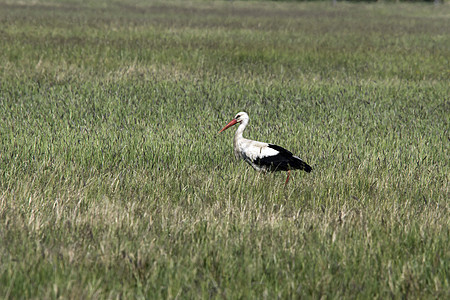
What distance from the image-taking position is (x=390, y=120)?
747 cm

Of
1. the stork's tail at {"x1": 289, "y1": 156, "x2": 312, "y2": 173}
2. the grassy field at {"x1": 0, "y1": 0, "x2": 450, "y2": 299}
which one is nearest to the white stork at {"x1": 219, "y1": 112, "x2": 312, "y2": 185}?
the stork's tail at {"x1": 289, "y1": 156, "x2": 312, "y2": 173}

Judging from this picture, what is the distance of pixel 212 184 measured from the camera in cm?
462

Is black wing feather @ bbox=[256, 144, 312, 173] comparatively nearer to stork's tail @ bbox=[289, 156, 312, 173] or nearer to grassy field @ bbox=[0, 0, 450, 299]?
stork's tail @ bbox=[289, 156, 312, 173]

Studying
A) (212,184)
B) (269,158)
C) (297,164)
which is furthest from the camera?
(269,158)

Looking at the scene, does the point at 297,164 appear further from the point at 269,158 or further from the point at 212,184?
the point at 212,184

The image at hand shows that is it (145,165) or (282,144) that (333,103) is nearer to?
(282,144)

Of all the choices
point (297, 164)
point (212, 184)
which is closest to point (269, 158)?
point (297, 164)

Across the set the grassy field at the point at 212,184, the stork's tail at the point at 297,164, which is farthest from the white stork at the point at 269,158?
the grassy field at the point at 212,184

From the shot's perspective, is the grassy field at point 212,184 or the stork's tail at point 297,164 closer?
the grassy field at point 212,184

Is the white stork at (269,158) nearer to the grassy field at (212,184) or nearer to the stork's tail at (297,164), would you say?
the stork's tail at (297,164)

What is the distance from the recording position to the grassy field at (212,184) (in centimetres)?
291

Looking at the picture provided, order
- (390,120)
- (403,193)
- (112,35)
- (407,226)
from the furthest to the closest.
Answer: (112,35) < (390,120) < (403,193) < (407,226)

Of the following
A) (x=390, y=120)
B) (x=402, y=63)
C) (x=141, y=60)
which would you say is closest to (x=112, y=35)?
(x=141, y=60)

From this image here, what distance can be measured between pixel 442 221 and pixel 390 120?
3919 mm
